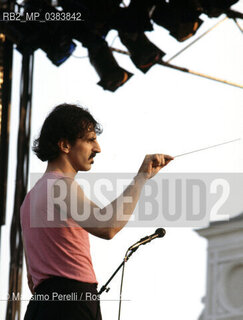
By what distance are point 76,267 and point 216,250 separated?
1653 centimetres

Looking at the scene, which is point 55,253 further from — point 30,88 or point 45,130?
point 30,88

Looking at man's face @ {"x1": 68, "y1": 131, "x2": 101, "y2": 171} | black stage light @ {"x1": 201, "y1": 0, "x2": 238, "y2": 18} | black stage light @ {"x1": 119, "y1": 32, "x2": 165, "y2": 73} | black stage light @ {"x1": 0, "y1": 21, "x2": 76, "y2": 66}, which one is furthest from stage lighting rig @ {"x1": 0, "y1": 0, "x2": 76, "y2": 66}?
man's face @ {"x1": 68, "y1": 131, "x2": 101, "y2": 171}

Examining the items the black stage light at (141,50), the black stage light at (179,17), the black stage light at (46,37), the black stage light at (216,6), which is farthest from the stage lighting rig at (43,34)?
the black stage light at (216,6)

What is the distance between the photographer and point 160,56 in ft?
11.0

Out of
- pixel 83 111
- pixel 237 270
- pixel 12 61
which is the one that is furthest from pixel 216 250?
pixel 83 111

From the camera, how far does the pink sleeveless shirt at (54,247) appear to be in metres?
1.80

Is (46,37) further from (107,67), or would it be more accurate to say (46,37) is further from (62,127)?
(62,127)

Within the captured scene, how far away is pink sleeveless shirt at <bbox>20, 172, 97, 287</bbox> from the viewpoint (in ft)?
5.90

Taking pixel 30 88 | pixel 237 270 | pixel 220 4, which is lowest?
pixel 237 270

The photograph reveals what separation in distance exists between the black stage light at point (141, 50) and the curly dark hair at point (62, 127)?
134 cm

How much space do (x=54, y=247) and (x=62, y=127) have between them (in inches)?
12.2

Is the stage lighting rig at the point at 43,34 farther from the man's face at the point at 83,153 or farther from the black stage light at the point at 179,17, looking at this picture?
the man's face at the point at 83,153

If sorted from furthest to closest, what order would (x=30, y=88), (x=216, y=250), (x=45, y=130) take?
(x=216, y=250) → (x=30, y=88) → (x=45, y=130)

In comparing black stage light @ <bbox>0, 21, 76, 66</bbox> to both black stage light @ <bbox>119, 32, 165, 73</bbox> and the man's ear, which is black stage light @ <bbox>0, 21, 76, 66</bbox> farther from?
the man's ear
